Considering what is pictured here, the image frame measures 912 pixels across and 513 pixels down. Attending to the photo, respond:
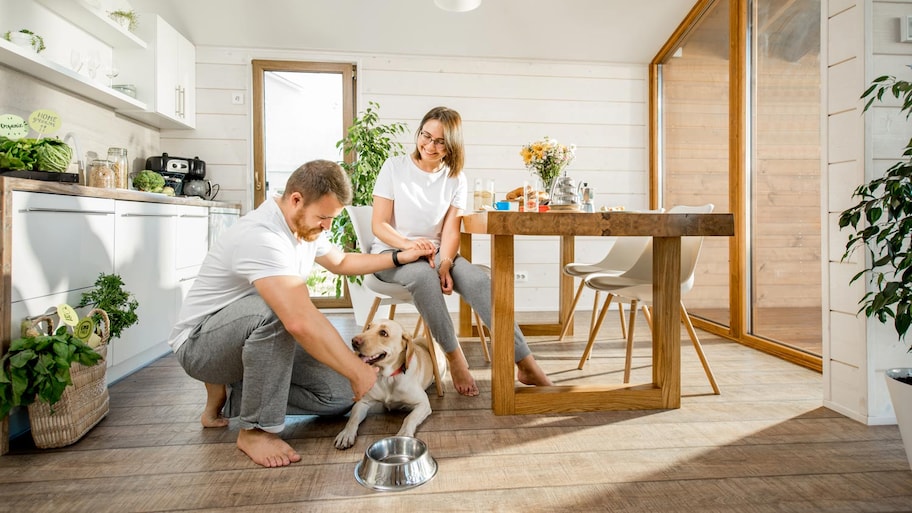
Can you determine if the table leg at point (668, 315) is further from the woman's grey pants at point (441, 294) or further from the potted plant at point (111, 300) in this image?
the potted plant at point (111, 300)

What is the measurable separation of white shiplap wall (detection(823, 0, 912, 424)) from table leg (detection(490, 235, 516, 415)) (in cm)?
121

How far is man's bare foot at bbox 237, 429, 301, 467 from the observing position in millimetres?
1516

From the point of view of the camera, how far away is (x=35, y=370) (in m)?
1.54

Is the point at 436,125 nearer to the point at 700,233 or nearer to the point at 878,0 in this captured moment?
the point at 700,233

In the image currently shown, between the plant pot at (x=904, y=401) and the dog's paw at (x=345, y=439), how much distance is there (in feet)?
5.25

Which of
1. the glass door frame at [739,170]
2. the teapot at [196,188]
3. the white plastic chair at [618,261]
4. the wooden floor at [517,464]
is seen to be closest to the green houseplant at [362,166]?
the teapot at [196,188]

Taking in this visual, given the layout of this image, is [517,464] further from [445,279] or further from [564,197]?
[564,197]

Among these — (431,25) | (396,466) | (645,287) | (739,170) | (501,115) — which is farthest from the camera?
(501,115)

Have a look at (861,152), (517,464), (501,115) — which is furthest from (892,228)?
(501,115)

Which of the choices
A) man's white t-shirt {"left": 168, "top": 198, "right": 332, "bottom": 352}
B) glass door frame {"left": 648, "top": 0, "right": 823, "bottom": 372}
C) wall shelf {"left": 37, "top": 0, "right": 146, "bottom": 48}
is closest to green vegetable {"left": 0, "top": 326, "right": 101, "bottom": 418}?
man's white t-shirt {"left": 168, "top": 198, "right": 332, "bottom": 352}

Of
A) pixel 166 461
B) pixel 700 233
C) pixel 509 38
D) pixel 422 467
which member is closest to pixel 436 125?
pixel 700 233

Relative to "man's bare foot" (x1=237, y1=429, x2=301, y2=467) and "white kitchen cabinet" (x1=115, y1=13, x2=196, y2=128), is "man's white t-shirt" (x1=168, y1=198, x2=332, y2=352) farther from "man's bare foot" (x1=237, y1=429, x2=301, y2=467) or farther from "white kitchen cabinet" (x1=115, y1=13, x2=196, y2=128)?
"white kitchen cabinet" (x1=115, y1=13, x2=196, y2=128)

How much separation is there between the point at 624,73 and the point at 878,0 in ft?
8.59

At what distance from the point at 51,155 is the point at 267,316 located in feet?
3.84
